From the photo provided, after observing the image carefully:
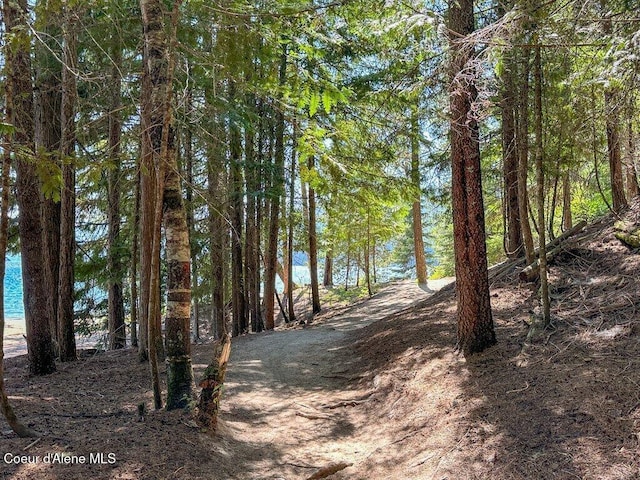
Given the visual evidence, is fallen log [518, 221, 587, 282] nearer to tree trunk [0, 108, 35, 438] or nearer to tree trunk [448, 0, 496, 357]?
tree trunk [448, 0, 496, 357]

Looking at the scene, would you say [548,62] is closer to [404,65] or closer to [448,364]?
[404,65]

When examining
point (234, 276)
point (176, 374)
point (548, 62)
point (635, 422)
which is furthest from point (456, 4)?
point (234, 276)

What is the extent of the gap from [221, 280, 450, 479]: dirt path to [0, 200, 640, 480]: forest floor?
0.10 ft

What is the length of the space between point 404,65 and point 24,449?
8067 mm

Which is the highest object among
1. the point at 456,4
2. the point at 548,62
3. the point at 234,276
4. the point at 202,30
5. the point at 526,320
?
the point at 202,30

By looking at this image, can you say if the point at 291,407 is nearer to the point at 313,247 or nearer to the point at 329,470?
the point at 329,470

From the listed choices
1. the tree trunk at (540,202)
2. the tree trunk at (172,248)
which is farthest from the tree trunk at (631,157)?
the tree trunk at (172,248)

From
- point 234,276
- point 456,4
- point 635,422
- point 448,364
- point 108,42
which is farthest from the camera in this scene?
point 234,276

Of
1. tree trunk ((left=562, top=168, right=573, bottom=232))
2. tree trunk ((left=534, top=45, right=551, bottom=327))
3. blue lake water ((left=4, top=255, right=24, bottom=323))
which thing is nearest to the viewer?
tree trunk ((left=534, top=45, right=551, bottom=327))

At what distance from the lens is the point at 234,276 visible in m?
13.7

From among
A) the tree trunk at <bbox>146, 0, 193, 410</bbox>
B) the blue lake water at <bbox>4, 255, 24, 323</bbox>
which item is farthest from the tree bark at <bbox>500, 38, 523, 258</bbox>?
the blue lake water at <bbox>4, 255, 24, 323</bbox>

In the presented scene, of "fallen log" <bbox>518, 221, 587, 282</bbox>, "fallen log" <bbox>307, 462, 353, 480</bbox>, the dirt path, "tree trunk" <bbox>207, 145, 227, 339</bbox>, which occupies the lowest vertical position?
"fallen log" <bbox>307, 462, 353, 480</bbox>

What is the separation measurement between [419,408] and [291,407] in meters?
1.98

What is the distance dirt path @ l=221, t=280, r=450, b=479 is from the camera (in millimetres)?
4688
